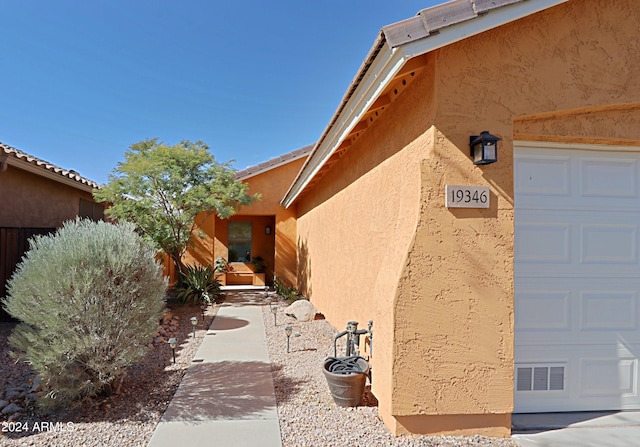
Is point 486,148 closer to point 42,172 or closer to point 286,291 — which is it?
point 286,291

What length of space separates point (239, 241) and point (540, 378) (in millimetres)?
15102

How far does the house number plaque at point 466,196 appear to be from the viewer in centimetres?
369

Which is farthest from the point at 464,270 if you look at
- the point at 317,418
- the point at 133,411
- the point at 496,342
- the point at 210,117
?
the point at 210,117

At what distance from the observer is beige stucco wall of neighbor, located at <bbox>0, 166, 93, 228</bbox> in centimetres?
951

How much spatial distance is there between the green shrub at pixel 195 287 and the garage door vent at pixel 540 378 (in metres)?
9.83

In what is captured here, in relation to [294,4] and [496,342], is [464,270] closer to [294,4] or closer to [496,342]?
[496,342]

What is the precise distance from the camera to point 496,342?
3.71 metres

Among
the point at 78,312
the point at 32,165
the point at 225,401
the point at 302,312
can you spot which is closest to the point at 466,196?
the point at 225,401

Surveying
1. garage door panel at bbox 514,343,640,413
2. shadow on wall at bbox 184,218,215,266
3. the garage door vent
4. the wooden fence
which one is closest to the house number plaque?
garage door panel at bbox 514,343,640,413

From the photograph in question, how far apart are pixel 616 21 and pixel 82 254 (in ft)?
22.2

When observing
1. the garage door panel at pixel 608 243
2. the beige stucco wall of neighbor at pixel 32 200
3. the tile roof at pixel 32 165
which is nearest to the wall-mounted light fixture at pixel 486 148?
the garage door panel at pixel 608 243

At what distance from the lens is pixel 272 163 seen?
15.8m

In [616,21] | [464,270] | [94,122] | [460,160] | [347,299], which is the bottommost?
[347,299]

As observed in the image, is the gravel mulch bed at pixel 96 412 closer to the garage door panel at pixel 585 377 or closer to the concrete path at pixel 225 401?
the concrete path at pixel 225 401
